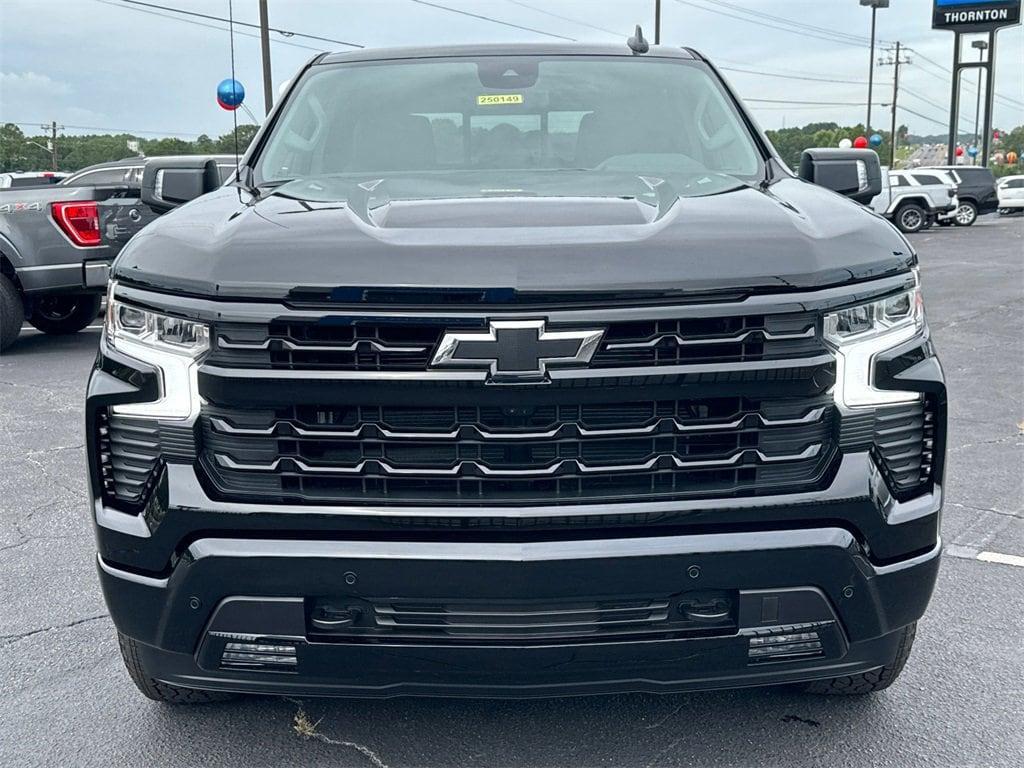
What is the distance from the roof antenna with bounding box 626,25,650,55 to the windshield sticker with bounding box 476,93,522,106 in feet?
1.74

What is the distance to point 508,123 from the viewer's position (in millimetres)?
3684

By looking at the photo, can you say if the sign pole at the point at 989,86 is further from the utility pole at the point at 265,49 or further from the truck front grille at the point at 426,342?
the truck front grille at the point at 426,342

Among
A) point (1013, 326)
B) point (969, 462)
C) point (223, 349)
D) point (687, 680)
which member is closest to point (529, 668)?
point (687, 680)

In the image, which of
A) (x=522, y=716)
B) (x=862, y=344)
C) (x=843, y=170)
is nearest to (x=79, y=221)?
(x=843, y=170)

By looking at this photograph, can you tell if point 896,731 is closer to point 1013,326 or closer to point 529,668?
point 529,668

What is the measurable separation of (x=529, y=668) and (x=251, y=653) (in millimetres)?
619

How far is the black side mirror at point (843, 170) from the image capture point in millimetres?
3570

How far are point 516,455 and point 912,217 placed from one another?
31.0 meters

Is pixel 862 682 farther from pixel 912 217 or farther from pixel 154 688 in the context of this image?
pixel 912 217

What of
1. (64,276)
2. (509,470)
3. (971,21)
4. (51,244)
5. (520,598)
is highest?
(971,21)

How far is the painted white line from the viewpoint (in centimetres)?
407

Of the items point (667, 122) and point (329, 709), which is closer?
point (329, 709)

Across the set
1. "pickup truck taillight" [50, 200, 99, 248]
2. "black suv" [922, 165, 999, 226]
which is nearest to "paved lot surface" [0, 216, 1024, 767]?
"pickup truck taillight" [50, 200, 99, 248]

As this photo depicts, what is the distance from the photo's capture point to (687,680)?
2352 mm
